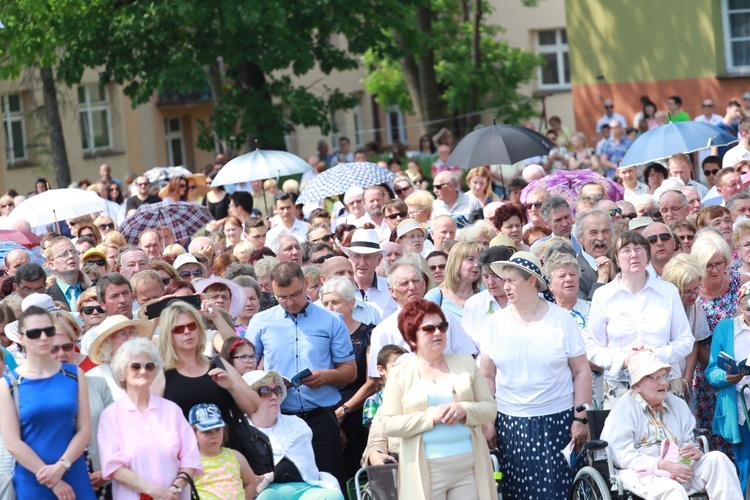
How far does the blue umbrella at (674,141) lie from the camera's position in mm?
14359

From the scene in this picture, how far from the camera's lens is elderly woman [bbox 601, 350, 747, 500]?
27.6ft

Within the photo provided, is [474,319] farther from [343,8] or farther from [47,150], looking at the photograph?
[47,150]

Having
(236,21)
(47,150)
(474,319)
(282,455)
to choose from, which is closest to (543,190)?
(474,319)

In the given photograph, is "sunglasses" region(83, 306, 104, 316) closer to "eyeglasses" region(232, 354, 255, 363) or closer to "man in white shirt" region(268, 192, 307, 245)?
"eyeglasses" region(232, 354, 255, 363)

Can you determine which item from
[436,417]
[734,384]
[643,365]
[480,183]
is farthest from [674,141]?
[436,417]

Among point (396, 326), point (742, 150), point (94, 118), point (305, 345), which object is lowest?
point (305, 345)

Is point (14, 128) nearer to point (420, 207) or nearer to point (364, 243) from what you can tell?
point (420, 207)

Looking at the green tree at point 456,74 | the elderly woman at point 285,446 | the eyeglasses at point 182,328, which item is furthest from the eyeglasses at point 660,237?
the green tree at point 456,74

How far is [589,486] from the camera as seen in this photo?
27.0 ft

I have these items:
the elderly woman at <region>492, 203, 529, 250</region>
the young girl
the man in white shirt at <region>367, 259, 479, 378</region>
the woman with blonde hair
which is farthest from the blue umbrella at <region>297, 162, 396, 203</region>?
the young girl

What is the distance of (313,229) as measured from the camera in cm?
1319

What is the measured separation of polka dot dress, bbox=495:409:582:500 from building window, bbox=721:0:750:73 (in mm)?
17766

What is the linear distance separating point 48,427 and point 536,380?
9.89 ft

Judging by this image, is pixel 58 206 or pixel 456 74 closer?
pixel 58 206
